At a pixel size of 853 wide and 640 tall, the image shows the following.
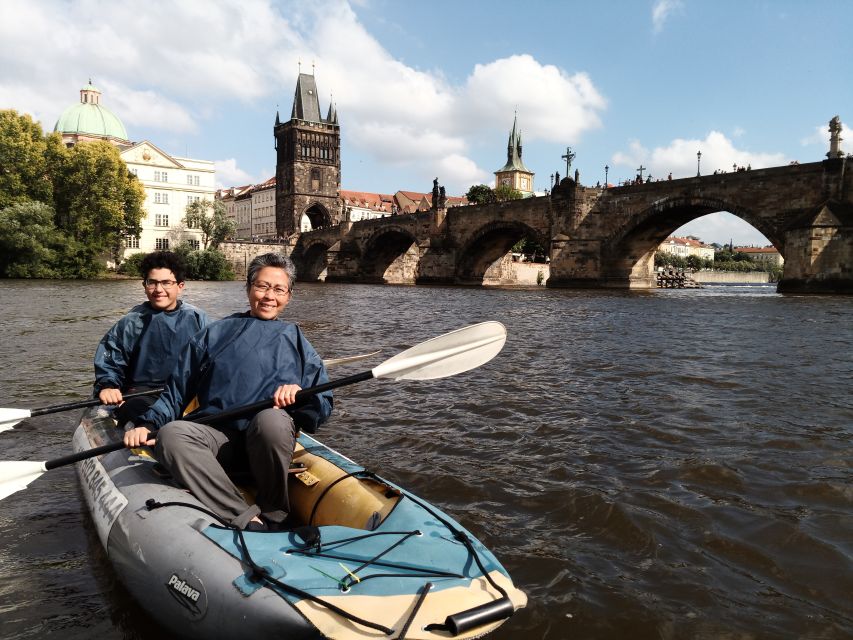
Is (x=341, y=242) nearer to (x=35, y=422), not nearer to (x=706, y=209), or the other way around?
(x=706, y=209)

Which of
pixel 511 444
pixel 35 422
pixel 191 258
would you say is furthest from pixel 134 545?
pixel 191 258

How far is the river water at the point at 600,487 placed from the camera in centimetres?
294

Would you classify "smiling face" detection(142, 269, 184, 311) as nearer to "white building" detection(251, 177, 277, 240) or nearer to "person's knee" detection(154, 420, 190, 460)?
"person's knee" detection(154, 420, 190, 460)

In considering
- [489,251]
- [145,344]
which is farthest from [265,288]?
[489,251]

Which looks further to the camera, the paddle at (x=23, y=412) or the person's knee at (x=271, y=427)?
the paddle at (x=23, y=412)

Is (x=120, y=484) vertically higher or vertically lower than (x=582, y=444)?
higher

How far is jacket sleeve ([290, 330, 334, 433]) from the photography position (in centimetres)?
344

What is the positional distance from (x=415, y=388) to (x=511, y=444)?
9.11 feet

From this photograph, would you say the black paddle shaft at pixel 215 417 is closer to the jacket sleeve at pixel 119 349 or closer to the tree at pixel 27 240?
the jacket sleeve at pixel 119 349

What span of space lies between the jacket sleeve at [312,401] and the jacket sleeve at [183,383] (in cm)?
55

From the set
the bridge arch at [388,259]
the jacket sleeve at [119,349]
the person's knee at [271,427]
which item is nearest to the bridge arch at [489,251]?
the bridge arch at [388,259]

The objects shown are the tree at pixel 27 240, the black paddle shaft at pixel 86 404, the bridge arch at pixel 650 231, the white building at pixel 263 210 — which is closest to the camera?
the black paddle shaft at pixel 86 404

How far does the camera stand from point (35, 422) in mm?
6184

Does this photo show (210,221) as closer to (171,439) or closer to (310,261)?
(310,261)
